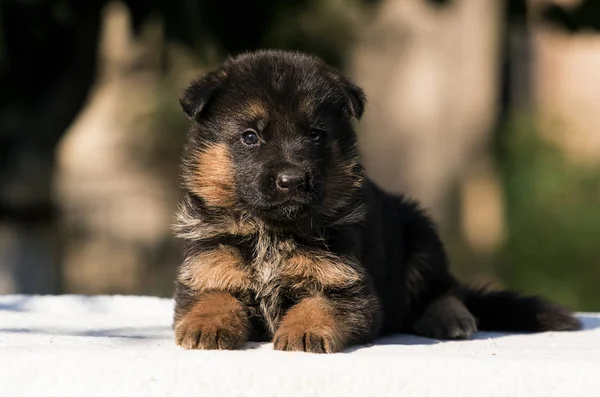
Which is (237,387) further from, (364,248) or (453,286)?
(453,286)

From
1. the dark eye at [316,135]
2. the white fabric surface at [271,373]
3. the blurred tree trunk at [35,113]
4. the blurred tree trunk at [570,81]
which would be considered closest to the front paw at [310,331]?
the white fabric surface at [271,373]

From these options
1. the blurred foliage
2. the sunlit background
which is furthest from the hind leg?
the blurred foliage

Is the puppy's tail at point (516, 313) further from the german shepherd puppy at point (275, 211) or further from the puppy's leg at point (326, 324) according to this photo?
the puppy's leg at point (326, 324)

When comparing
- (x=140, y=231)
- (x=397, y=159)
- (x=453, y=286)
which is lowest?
(x=140, y=231)

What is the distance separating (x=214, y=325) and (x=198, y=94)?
118 centimetres

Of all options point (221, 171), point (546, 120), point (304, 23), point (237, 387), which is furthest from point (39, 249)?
point (546, 120)

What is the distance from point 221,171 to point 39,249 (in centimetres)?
543

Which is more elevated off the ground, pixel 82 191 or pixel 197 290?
pixel 197 290

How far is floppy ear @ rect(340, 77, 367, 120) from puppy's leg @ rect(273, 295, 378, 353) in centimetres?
93

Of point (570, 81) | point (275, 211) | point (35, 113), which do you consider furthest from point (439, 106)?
point (275, 211)

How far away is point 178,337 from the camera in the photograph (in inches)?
169

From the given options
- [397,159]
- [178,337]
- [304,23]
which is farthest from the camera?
[397,159]

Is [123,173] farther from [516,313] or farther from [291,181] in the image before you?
[291,181]

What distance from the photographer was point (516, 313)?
577cm
